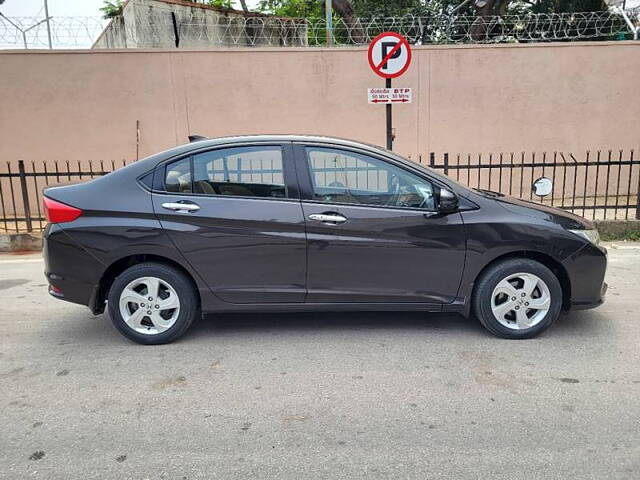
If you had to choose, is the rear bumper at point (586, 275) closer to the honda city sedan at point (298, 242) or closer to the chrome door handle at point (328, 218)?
the honda city sedan at point (298, 242)

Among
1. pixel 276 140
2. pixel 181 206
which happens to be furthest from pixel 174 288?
pixel 276 140

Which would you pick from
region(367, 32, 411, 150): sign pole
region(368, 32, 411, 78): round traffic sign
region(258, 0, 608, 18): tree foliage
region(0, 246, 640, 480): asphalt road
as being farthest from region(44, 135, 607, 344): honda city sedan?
region(258, 0, 608, 18): tree foliage

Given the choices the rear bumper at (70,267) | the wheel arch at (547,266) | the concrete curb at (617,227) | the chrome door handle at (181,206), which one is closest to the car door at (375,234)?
the wheel arch at (547,266)

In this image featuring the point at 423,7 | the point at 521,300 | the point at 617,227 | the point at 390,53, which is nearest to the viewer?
the point at 521,300

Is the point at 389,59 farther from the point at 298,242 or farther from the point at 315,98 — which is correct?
the point at 298,242

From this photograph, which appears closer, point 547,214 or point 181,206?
point 181,206

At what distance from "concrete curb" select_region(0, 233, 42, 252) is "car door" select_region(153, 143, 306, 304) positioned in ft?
15.8

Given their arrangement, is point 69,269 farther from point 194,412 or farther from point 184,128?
point 184,128

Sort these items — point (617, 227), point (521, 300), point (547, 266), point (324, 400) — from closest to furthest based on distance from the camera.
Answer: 1. point (324, 400)
2. point (521, 300)
3. point (547, 266)
4. point (617, 227)

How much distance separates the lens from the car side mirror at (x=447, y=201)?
156 inches

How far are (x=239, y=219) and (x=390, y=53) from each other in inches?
171

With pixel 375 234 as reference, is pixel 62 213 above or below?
above

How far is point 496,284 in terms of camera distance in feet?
13.3

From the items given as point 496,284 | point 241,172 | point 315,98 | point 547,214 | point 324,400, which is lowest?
point 324,400
